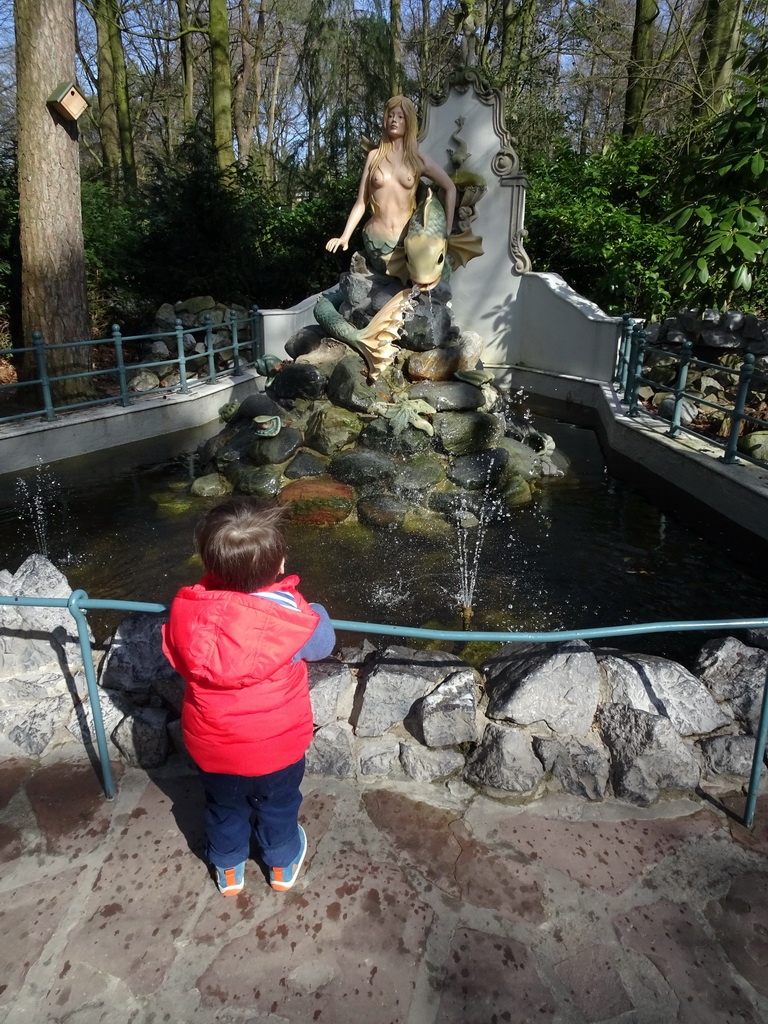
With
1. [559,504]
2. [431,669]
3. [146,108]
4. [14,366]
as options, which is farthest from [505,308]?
[146,108]

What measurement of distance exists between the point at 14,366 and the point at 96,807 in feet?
29.1

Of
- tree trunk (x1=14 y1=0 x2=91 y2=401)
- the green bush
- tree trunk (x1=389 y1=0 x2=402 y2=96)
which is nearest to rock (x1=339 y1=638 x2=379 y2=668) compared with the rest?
tree trunk (x1=14 y1=0 x2=91 y2=401)

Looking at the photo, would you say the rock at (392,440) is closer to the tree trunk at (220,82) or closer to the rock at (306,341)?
the rock at (306,341)

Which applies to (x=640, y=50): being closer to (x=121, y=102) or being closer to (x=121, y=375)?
(x=121, y=102)

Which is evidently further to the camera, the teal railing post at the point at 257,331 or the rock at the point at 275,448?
the teal railing post at the point at 257,331

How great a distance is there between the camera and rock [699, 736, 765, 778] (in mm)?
2385

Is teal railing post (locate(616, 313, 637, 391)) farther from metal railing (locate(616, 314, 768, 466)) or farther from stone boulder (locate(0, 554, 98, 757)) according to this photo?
stone boulder (locate(0, 554, 98, 757))

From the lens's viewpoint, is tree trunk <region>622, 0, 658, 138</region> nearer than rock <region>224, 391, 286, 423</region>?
No

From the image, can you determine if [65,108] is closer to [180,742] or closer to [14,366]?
[14,366]

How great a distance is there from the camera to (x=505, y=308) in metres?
11.2

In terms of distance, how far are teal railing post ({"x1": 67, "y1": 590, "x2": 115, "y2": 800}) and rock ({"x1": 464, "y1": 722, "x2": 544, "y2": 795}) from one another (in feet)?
3.86

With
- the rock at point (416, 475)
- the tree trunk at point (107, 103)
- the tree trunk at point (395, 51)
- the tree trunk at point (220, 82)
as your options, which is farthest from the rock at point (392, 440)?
the tree trunk at point (395, 51)

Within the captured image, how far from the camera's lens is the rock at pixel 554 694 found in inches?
95.9

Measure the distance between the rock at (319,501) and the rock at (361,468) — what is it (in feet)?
0.33
